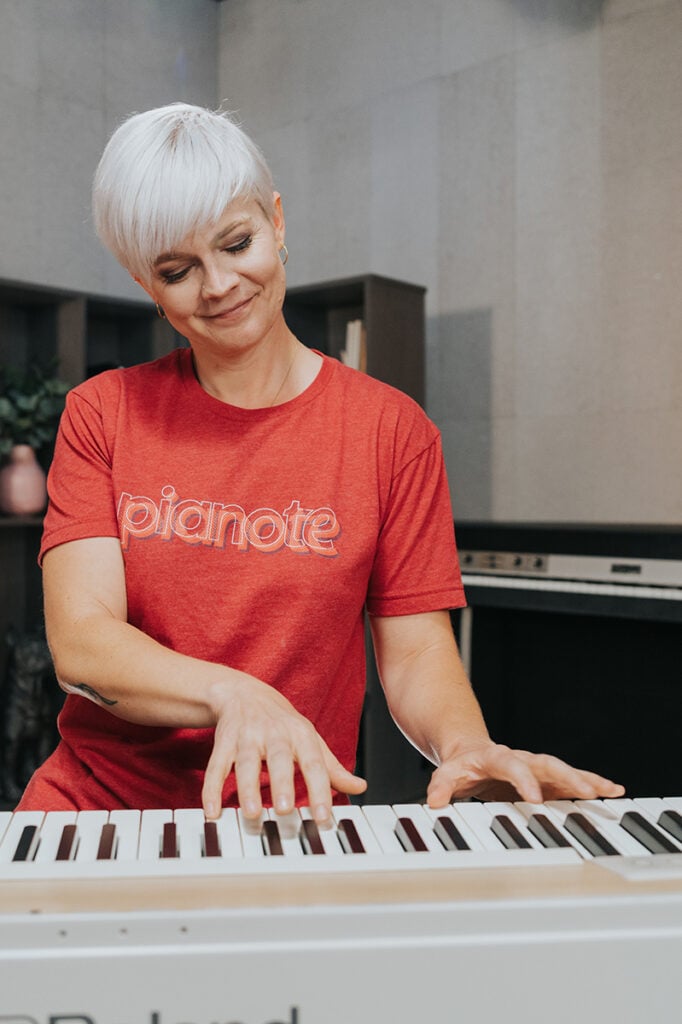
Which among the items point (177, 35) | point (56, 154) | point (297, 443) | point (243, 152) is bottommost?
point (297, 443)

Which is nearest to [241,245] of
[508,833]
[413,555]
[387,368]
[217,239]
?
[217,239]

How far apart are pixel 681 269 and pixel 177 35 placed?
245 cm

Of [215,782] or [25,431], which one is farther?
[25,431]

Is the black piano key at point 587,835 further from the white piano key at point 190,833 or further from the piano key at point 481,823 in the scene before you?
the white piano key at point 190,833

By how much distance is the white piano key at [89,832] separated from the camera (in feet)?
2.30

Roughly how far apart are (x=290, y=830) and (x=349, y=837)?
0.16ft

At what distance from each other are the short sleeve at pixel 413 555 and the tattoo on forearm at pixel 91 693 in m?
0.35

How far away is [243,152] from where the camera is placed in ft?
3.51

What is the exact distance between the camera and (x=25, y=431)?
11.3 feet

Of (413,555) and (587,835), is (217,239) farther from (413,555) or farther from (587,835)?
(587,835)

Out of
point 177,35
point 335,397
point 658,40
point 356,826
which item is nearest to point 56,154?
point 177,35

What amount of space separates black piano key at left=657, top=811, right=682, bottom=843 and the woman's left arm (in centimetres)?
4

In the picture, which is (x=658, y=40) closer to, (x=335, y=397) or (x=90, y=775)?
(x=335, y=397)

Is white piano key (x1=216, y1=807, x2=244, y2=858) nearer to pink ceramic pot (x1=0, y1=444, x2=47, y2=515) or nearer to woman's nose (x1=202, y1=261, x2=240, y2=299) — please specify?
woman's nose (x1=202, y1=261, x2=240, y2=299)
